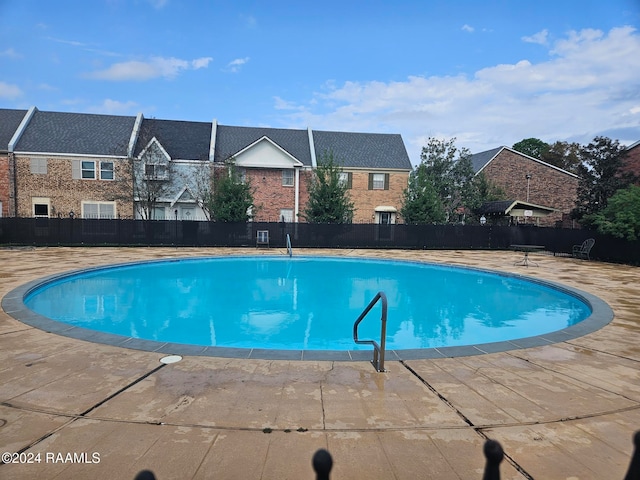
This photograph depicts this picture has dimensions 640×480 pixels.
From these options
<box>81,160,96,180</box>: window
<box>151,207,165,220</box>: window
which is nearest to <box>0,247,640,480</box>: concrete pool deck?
<box>151,207,165,220</box>: window

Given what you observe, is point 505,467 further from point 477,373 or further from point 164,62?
point 164,62

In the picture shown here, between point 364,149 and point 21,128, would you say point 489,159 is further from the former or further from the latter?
point 21,128

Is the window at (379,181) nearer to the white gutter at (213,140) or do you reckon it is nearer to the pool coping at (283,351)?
the white gutter at (213,140)

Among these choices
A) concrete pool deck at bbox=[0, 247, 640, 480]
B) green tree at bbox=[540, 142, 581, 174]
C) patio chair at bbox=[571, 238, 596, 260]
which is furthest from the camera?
green tree at bbox=[540, 142, 581, 174]

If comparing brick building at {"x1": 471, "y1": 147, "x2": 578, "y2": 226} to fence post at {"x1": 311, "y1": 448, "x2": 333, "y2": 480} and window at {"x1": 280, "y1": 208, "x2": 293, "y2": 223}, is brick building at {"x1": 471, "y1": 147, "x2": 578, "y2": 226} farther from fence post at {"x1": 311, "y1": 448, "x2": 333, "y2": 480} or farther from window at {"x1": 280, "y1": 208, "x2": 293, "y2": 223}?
fence post at {"x1": 311, "y1": 448, "x2": 333, "y2": 480}

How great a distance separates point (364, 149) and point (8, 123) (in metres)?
24.6

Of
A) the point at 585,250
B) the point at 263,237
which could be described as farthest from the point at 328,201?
the point at 585,250

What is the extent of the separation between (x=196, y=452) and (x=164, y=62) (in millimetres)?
22082

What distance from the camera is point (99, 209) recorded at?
998 inches

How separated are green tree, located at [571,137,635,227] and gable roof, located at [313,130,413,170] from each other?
432 inches

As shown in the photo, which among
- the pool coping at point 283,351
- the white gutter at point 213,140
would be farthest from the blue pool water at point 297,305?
the white gutter at point 213,140

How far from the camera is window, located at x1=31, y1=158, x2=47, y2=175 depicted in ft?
79.8

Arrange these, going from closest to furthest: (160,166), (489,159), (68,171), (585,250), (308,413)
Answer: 1. (308,413)
2. (585,250)
3. (68,171)
4. (160,166)
5. (489,159)

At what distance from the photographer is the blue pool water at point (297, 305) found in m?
7.67
